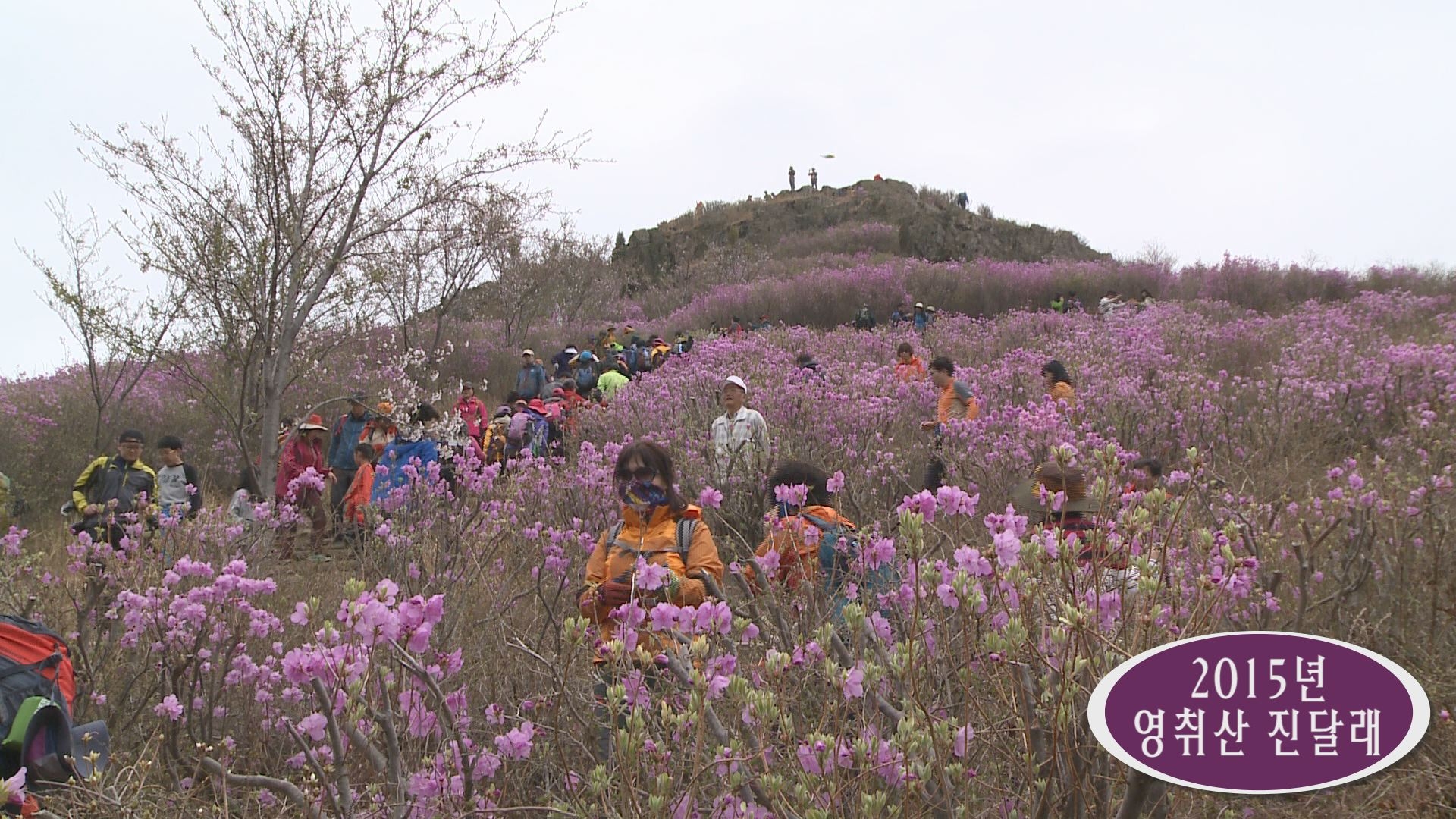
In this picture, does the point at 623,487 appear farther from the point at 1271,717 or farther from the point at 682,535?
the point at 1271,717

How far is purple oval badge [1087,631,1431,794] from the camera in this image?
1.28 meters

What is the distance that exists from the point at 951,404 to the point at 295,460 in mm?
5710

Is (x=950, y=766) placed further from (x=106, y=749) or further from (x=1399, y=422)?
(x=1399, y=422)

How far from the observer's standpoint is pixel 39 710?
2701 mm

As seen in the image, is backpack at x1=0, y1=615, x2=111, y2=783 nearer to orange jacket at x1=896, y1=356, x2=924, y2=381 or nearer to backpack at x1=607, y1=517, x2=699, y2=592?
backpack at x1=607, y1=517, x2=699, y2=592

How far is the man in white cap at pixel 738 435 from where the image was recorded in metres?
6.20

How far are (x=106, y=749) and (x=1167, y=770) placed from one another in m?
3.40

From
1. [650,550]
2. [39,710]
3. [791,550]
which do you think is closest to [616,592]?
[650,550]

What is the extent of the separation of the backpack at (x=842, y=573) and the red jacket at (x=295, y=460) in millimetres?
5674

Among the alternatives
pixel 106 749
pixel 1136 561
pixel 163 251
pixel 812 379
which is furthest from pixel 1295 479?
pixel 163 251

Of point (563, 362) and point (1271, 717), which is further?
point (563, 362)

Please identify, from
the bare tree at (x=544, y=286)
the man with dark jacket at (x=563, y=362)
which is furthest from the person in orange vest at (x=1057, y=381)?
the bare tree at (x=544, y=286)

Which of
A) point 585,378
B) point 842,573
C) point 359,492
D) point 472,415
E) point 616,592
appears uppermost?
point 585,378

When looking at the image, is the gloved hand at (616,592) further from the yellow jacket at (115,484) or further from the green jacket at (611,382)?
the green jacket at (611,382)
